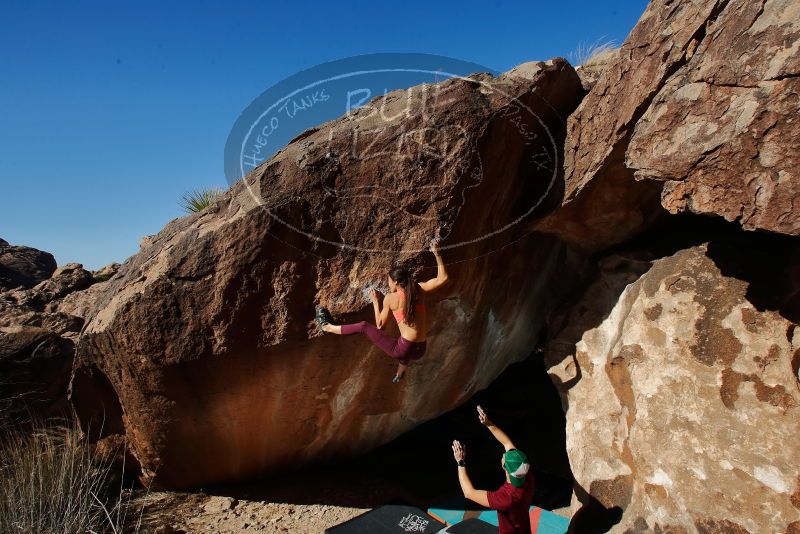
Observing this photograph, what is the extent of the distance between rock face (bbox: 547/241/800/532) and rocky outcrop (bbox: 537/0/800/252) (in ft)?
2.84

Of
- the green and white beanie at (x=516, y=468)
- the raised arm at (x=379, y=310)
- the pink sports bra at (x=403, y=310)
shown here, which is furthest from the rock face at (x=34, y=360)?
the green and white beanie at (x=516, y=468)

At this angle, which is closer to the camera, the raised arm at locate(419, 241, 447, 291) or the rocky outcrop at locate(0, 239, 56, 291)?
the raised arm at locate(419, 241, 447, 291)

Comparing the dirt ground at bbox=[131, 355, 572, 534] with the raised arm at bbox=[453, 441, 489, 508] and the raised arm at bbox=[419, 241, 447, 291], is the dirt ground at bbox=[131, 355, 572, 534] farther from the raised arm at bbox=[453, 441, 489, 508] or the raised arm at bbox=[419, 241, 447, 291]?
the raised arm at bbox=[419, 241, 447, 291]

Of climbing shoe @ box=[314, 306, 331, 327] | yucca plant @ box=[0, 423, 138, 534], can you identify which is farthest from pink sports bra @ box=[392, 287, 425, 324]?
yucca plant @ box=[0, 423, 138, 534]

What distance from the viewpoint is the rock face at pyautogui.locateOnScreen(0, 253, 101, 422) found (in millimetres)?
5410

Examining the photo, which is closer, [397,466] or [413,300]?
[413,300]

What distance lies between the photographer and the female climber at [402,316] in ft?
13.4

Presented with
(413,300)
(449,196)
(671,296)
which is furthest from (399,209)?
(671,296)

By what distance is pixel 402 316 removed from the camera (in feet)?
13.5

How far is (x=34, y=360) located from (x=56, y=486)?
1.43 m

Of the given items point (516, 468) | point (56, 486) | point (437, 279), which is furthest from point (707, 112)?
point (56, 486)

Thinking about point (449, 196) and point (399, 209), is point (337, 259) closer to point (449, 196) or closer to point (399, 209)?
point (399, 209)

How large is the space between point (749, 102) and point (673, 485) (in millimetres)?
2430

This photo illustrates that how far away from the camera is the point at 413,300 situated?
4.12 m
